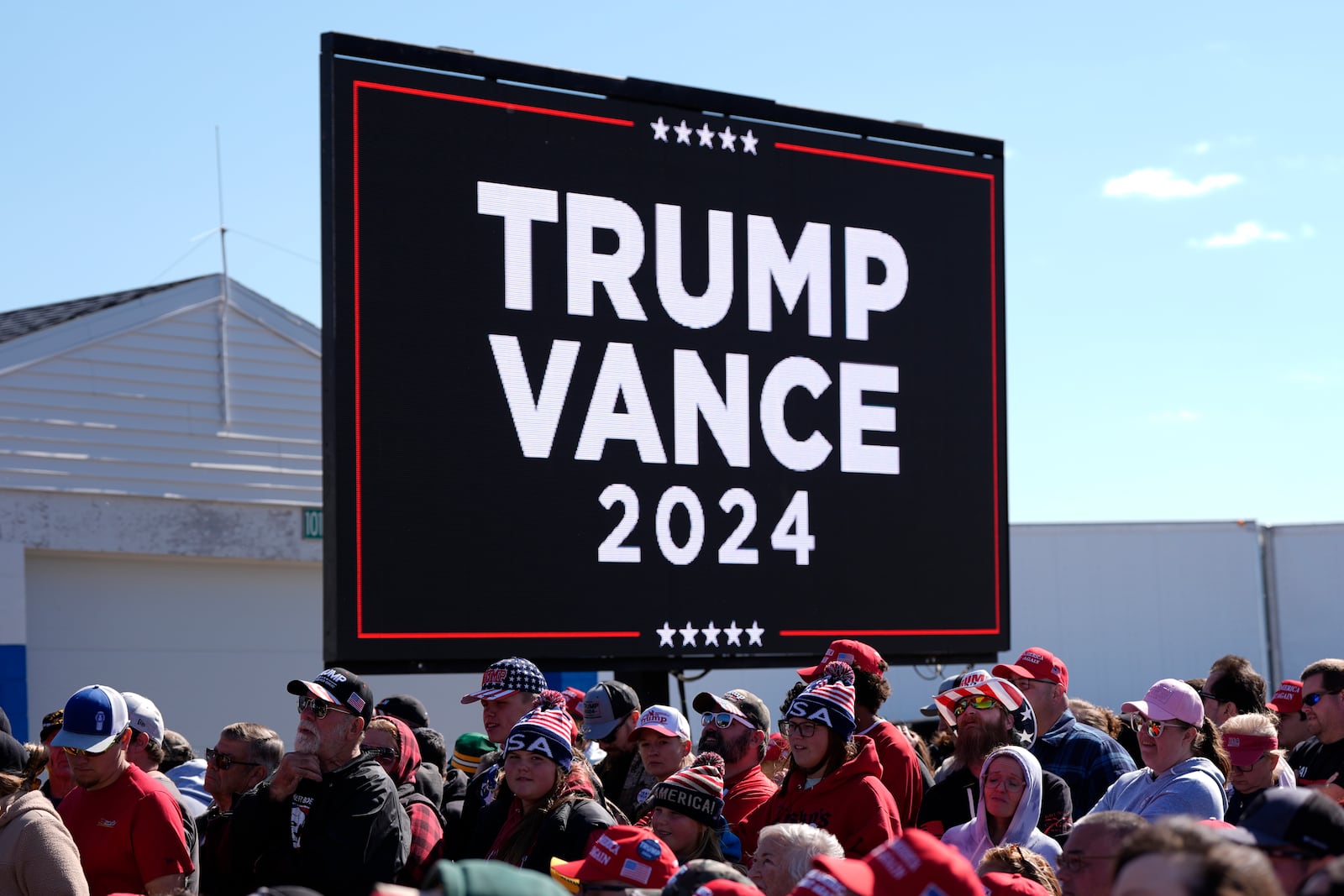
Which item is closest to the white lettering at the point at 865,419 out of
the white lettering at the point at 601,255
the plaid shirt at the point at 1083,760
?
the white lettering at the point at 601,255

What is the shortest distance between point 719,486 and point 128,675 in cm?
564

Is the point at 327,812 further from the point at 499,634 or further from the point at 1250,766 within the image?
the point at 1250,766

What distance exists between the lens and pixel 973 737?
487cm

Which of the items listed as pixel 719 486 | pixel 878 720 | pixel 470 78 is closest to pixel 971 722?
pixel 878 720

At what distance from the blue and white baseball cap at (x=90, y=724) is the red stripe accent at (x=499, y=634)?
2.01m

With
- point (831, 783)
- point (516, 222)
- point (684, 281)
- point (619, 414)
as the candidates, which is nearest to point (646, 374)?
point (619, 414)

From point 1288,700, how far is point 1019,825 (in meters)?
2.92

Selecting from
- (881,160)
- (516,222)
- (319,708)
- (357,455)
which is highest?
(881,160)

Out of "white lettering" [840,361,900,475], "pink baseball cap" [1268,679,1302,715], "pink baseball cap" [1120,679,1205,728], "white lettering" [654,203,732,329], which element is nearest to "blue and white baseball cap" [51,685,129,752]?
"pink baseball cap" [1120,679,1205,728]

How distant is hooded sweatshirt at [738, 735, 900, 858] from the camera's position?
439cm

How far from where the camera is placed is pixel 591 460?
22.6ft

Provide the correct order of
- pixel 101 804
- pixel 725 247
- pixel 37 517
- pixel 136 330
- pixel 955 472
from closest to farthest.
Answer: pixel 101 804 < pixel 725 247 < pixel 955 472 < pixel 37 517 < pixel 136 330

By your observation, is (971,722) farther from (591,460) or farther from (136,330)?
(136,330)

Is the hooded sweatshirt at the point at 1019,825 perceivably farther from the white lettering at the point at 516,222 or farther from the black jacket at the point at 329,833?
the white lettering at the point at 516,222
